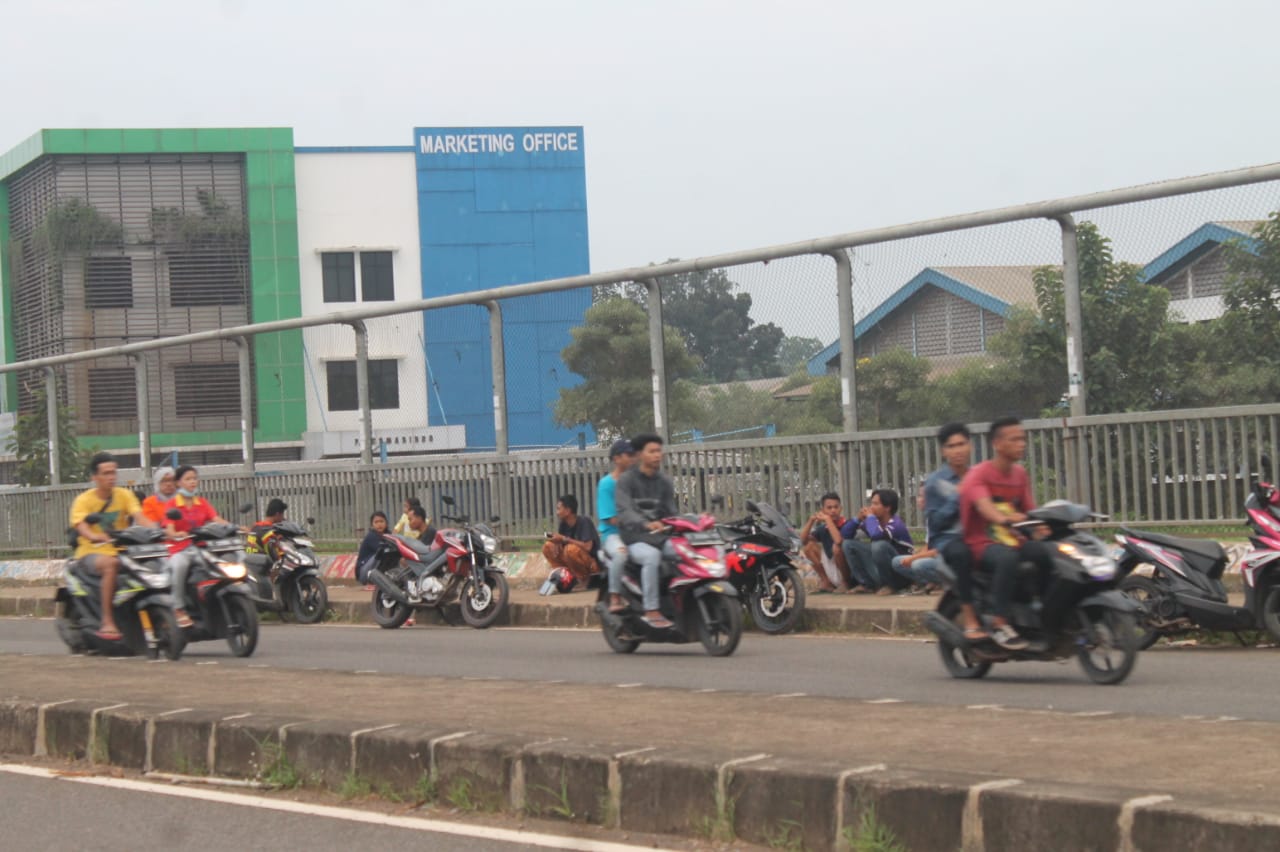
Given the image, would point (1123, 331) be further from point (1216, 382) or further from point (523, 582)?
point (523, 582)

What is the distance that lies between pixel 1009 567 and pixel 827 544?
5753 millimetres

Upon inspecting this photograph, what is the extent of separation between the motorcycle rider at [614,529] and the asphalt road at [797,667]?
1.55ft

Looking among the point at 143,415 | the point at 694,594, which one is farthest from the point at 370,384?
the point at 694,594

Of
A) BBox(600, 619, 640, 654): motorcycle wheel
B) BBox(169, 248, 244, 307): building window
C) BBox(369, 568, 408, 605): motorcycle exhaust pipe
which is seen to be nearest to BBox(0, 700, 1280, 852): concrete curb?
BBox(600, 619, 640, 654): motorcycle wheel

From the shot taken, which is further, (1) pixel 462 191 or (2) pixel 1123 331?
(1) pixel 462 191

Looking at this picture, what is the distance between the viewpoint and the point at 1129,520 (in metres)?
13.2

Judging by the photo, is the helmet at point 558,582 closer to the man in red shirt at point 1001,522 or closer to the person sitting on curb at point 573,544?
the person sitting on curb at point 573,544

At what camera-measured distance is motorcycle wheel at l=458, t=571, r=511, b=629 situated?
1553 centimetres

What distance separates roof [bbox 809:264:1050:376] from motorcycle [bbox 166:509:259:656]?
5856 mm

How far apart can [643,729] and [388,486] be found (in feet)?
40.4

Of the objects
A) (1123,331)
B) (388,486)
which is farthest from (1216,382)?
(388,486)

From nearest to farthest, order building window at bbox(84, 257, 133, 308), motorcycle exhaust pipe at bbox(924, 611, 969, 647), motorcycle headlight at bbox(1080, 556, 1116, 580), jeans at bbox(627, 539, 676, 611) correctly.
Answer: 1. motorcycle headlight at bbox(1080, 556, 1116, 580)
2. motorcycle exhaust pipe at bbox(924, 611, 969, 647)
3. jeans at bbox(627, 539, 676, 611)
4. building window at bbox(84, 257, 133, 308)

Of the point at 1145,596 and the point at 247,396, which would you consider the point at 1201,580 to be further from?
the point at 247,396

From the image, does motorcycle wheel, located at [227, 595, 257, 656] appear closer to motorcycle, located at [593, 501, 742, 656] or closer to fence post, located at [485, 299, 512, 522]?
motorcycle, located at [593, 501, 742, 656]
